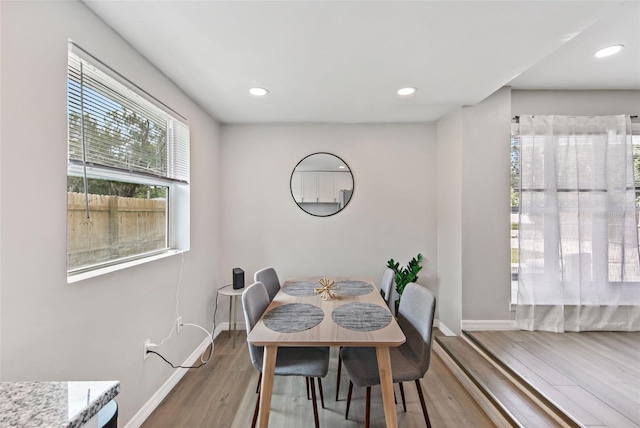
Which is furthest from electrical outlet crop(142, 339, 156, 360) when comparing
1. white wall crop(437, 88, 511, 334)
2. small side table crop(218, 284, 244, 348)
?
white wall crop(437, 88, 511, 334)

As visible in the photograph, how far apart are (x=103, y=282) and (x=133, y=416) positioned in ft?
2.96

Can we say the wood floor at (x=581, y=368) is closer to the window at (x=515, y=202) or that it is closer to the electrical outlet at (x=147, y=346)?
the window at (x=515, y=202)

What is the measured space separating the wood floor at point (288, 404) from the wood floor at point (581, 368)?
1.54ft

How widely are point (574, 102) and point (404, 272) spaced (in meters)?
2.38

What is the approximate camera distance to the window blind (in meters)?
1.38

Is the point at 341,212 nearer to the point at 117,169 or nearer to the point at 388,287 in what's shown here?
the point at 388,287

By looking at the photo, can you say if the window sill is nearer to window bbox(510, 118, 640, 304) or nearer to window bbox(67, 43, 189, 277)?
window bbox(67, 43, 189, 277)

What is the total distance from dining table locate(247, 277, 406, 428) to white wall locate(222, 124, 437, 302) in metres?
1.08

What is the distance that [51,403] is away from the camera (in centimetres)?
69

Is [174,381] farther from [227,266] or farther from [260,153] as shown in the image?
[260,153]

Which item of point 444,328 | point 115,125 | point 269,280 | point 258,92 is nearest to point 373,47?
point 258,92

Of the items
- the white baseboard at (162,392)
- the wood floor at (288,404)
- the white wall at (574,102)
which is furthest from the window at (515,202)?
the white baseboard at (162,392)

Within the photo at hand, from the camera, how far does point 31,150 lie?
1141 millimetres

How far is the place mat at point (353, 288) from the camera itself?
2.29 m
